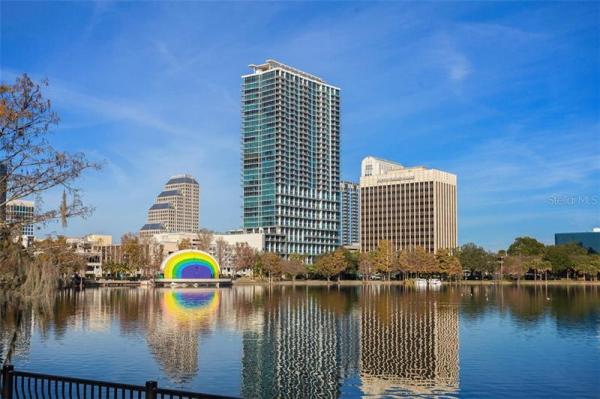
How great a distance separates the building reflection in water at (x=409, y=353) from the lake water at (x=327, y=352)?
6cm

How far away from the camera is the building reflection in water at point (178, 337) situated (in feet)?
105

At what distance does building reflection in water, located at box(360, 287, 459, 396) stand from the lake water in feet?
0.20

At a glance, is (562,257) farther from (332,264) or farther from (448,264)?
(332,264)

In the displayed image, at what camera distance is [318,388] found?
27.7 metres

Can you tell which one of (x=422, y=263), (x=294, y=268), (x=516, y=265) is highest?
(x=422, y=263)

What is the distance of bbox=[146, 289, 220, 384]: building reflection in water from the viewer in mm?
31859

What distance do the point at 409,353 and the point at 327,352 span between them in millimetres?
4774

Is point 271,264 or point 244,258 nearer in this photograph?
point 271,264

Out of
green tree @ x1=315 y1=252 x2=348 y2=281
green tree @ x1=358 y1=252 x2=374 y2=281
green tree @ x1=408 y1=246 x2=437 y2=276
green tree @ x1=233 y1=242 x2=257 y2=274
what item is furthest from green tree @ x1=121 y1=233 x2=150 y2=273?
green tree @ x1=408 y1=246 x2=437 y2=276

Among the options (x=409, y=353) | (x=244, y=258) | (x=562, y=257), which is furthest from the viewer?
(x=244, y=258)

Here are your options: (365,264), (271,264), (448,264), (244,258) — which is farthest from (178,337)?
(448,264)

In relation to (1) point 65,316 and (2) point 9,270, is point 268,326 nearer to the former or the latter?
(1) point 65,316

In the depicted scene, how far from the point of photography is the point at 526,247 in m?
178

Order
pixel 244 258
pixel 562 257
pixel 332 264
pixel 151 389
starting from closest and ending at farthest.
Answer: pixel 151 389 → pixel 562 257 → pixel 332 264 → pixel 244 258
